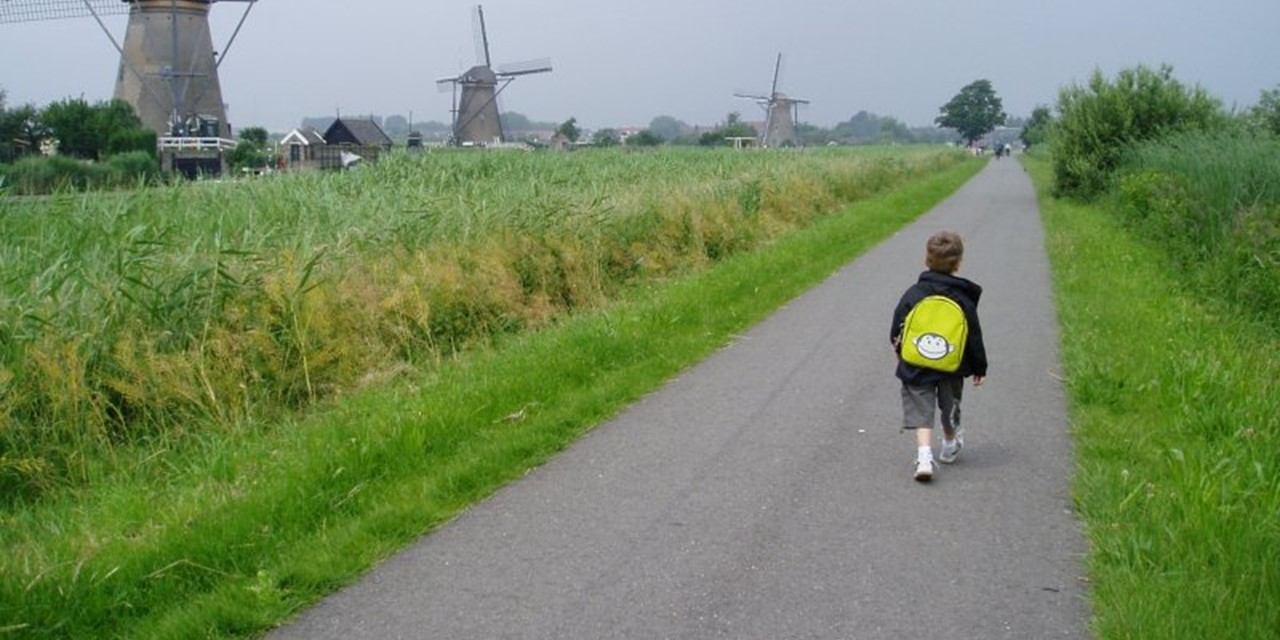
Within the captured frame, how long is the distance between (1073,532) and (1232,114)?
28.6 m

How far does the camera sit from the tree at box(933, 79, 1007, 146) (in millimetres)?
149875

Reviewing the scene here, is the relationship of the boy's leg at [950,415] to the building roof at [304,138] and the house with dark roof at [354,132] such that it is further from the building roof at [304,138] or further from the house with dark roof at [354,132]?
the house with dark roof at [354,132]

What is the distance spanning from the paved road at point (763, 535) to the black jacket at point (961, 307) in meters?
0.55

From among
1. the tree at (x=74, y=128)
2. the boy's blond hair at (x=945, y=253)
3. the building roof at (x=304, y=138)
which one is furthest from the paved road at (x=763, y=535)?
the building roof at (x=304, y=138)

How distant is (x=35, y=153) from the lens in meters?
23.8

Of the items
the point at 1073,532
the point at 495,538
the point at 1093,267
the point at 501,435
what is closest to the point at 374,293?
the point at 501,435

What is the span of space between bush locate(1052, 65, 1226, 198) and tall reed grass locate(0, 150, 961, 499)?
17841 mm

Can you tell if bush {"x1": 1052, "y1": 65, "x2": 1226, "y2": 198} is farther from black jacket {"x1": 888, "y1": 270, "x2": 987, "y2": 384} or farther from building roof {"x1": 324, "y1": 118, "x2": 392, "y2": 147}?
building roof {"x1": 324, "y1": 118, "x2": 392, "y2": 147}

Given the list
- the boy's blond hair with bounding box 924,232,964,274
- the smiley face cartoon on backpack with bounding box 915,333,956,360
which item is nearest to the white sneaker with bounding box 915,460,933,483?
the smiley face cartoon on backpack with bounding box 915,333,956,360

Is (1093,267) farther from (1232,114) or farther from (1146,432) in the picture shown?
(1232,114)

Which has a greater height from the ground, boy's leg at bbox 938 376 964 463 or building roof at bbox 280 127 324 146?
building roof at bbox 280 127 324 146

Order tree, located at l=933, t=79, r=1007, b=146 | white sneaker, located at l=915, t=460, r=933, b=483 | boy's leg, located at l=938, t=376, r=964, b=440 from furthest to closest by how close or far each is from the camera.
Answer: tree, located at l=933, t=79, r=1007, b=146
boy's leg, located at l=938, t=376, r=964, b=440
white sneaker, located at l=915, t=460, r=933, b=483

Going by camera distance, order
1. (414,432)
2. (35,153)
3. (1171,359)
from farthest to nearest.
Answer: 1. (35,153)
2. (1171,359)
3. (414,432)

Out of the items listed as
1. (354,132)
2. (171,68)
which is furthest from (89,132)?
(354,132)
